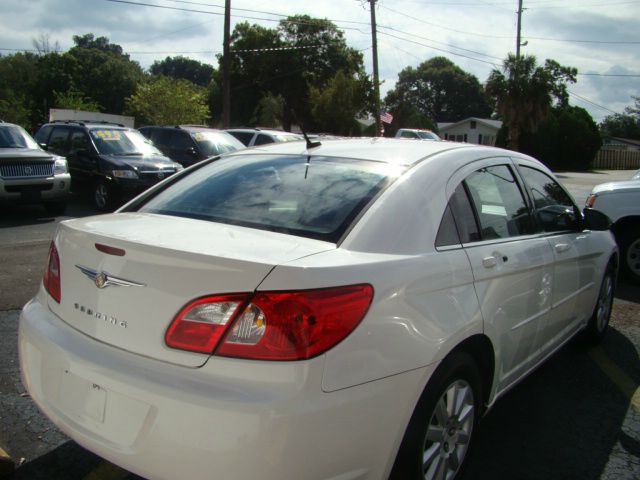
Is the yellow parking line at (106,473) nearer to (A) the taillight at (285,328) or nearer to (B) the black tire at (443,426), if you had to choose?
(A) the taillight at (285,328)

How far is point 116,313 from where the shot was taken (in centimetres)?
218

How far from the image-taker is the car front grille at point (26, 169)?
31.3 ft

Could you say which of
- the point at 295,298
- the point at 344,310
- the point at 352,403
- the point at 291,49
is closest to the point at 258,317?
the point at 295,298

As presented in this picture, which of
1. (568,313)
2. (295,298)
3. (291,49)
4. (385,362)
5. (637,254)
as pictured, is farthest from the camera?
(291,49)

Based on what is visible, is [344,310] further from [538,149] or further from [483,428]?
[538,149]

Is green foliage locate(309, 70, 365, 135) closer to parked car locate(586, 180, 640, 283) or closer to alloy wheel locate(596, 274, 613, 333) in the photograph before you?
parked car locate(586, 180, 640, 283)

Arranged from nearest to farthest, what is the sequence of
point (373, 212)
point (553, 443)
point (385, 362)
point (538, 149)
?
point (385, 362) → point (373, 212) → point (553, 443) → point (538, 149)

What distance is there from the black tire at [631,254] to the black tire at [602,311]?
2.36m

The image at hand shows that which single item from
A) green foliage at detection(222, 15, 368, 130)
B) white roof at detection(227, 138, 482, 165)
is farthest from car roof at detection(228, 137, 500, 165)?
green foliage at detection(222, 15, 368, 130)

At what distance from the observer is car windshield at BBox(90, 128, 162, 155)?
11.9 m

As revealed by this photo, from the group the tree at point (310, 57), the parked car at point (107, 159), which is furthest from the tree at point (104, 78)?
the parked car at point (107, 159)

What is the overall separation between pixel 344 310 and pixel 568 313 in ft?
7.88

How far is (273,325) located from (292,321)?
0.06 meters

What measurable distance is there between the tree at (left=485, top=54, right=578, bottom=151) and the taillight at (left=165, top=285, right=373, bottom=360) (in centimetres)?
3606
